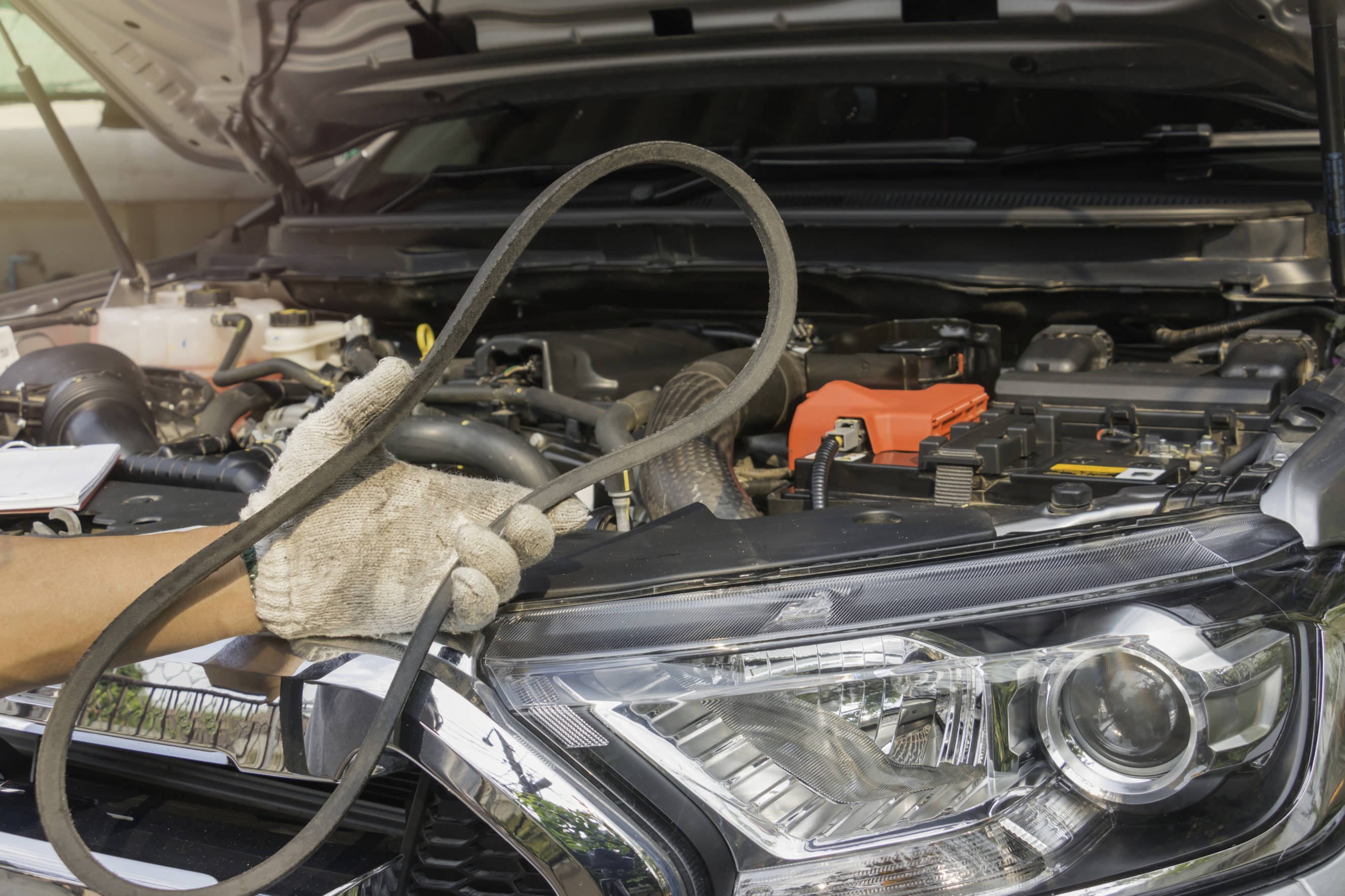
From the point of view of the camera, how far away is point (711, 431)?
1.21 meters

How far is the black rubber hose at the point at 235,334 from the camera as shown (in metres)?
1.97

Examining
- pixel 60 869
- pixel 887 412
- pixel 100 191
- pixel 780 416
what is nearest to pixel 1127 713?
pixel 887 412

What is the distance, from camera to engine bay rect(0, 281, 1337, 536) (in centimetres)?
108

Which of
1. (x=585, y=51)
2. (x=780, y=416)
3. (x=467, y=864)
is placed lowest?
(x=467, y=864)

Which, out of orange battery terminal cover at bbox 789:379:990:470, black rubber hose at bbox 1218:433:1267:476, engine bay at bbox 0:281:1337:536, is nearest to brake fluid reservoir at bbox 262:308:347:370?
engine bay at bbox 0:281:1337:536

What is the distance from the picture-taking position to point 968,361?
149 cm

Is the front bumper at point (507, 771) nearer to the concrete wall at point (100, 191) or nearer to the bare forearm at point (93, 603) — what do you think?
the bare forearm at point (93, 603)

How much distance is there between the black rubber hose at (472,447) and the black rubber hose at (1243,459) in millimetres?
729

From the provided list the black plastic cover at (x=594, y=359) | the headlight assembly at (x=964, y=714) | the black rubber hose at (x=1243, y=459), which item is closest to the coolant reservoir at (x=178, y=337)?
the black plastic cover at (x=594, y=359)

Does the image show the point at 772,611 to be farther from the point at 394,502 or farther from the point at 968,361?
the point at 968,361

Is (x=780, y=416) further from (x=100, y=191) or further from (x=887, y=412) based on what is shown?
(x=100, y=191)

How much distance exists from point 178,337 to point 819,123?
1.32 meters

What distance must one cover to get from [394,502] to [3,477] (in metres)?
0.77

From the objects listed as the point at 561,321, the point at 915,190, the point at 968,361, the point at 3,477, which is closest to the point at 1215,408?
the point at 968,361
